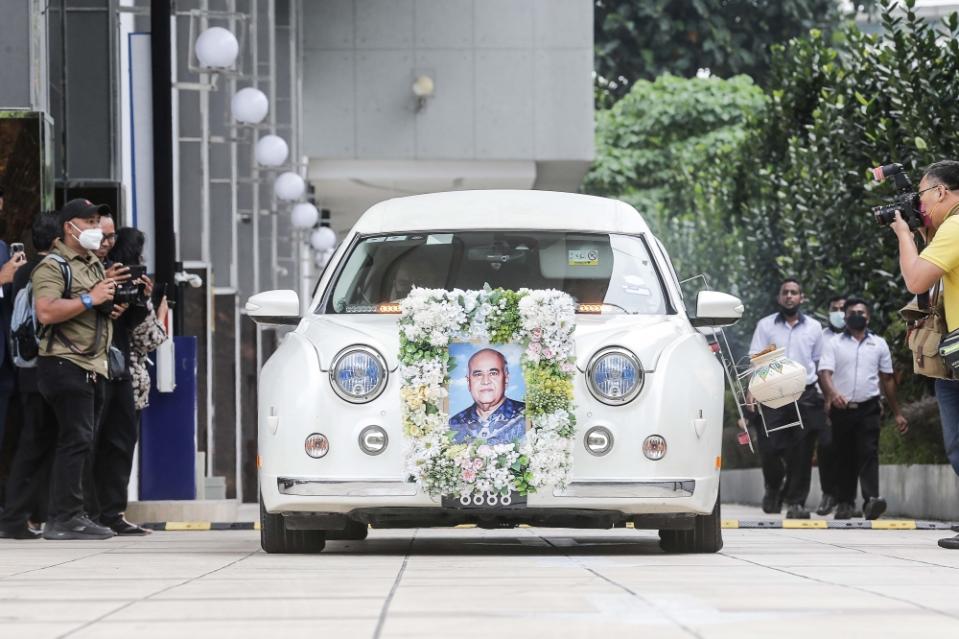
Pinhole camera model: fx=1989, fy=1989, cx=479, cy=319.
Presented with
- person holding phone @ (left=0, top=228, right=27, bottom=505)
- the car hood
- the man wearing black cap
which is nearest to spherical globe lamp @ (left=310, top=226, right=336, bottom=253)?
person holding phone @ (left=0, top=228, right=27, bottom=505)

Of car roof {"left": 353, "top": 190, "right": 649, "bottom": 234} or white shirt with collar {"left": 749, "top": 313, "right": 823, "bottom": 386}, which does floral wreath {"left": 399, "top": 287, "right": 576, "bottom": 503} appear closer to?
car roof {"left": 353, "top": 190, "right": 649, "bottom": 234}

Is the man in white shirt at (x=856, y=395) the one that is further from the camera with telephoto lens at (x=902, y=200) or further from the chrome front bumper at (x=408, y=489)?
the chrome front bumper at (x=408, y=489)

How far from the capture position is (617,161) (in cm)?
4634

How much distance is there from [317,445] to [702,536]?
1928 mm

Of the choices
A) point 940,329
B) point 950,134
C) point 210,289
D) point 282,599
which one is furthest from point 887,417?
point 282,599

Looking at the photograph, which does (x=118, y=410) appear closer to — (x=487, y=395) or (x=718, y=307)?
(x=487, y=395)

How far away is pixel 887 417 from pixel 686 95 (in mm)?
26878

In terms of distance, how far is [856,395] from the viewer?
1620 cm

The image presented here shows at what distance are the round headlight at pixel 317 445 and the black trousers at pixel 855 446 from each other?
26.7 feet

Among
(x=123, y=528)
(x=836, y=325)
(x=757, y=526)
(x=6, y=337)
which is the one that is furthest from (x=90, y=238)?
(x=836, y=325)

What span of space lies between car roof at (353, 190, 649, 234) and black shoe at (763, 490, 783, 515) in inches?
288

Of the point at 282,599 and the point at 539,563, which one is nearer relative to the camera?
the point at 282,599

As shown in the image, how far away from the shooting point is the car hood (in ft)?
29.4

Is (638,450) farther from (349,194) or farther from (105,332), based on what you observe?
(349,194)
